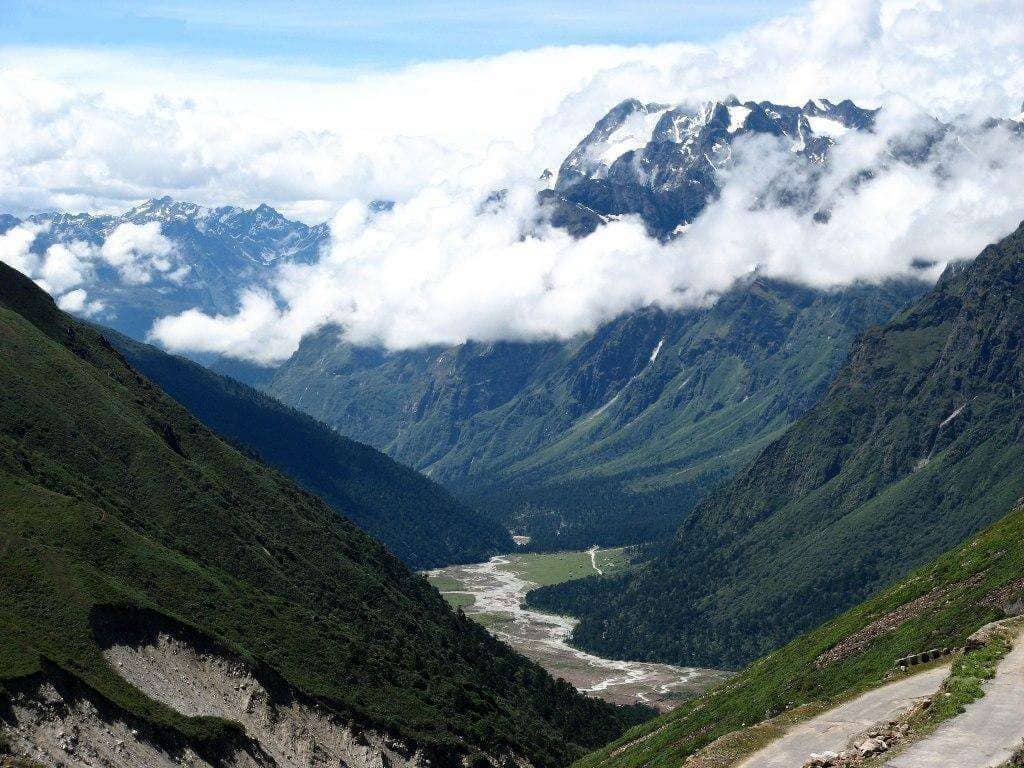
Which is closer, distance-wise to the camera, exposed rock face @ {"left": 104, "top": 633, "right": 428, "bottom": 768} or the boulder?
the boulder

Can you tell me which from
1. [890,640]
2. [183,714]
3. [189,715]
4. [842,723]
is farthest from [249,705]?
[842,723]

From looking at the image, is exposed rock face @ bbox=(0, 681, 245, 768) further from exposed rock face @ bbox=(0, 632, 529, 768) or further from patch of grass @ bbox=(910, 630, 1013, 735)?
patch of grass @ bbox=(910, 630, 1013, 735)

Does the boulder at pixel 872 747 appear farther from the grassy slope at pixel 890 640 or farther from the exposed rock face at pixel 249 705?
the exposed rock face at pixel 249 705

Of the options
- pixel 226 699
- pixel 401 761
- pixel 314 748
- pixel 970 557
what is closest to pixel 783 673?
pixel 970 557

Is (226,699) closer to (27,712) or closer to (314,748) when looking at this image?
(314,748)

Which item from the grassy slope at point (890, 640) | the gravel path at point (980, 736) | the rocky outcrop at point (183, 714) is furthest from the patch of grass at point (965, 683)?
the rocky outcrop at point (183, 714)

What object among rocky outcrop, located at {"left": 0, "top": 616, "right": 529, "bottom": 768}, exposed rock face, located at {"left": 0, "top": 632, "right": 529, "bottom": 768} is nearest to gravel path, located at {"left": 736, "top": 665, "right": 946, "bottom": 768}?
rocky outcrop, located at {"left": 0, "top": 616, "right": 529, "bottom": 768}
